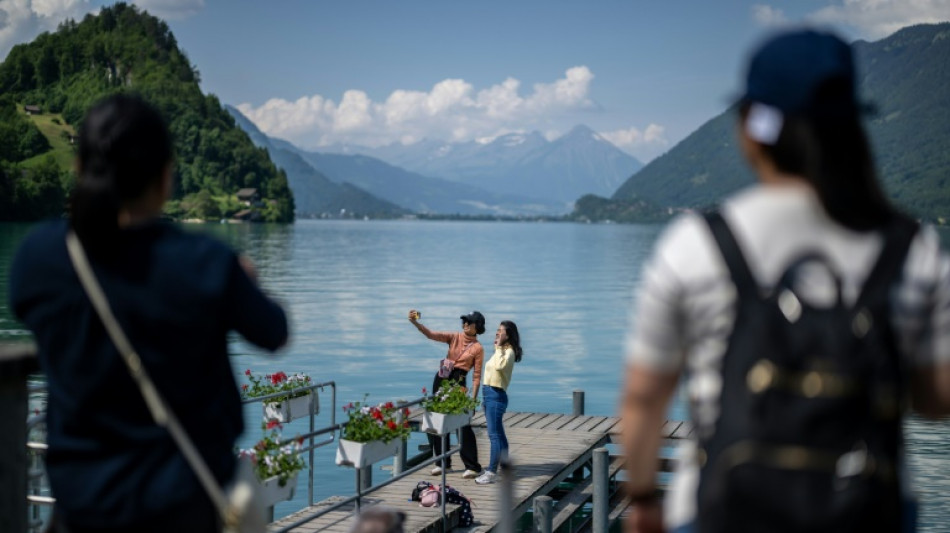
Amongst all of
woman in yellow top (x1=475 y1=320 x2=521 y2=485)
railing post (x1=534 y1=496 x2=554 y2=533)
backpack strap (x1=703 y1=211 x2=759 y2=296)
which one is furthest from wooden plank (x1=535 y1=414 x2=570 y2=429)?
backpack strap (x1=703 y1=211 x2=759 y2=296)

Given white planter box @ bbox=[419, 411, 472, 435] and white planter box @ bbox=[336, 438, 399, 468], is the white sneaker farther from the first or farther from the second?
white planter box @ bbox=[336, 438, 399, 468]

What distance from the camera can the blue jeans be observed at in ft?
44.0

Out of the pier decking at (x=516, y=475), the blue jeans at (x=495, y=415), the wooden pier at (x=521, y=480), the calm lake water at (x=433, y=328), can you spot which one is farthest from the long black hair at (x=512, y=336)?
the calm lake water at (x=433, y=328)

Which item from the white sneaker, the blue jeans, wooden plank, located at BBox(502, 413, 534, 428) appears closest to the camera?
the blue jeans

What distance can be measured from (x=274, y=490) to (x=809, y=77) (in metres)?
7.09

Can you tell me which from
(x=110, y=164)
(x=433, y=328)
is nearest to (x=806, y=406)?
(x=110, y=164)

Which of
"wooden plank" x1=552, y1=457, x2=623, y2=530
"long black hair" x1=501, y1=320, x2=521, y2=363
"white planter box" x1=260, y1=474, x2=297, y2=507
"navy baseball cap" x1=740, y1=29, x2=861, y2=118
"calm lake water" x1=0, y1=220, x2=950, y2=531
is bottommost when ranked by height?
"calm lake water" x1=0, y1=220, x2=950, y2=531

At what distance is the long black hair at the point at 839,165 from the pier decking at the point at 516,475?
7.43m

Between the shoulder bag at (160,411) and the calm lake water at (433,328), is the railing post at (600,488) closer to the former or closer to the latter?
the calm lake water at (433,328)

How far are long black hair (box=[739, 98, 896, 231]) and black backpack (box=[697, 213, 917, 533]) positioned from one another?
0.33 feet

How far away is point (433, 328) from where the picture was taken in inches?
2092

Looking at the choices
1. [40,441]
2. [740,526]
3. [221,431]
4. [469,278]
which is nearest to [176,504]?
[221,431]

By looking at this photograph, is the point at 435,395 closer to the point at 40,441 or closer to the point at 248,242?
the point at 40,441

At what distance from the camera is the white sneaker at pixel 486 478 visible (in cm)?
1379
